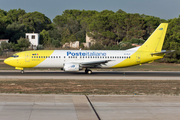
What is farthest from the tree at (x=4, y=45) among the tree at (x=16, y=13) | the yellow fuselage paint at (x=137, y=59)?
the tree at (x=16, y=13)

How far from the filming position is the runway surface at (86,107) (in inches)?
505

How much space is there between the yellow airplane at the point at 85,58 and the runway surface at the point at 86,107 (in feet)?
53.3

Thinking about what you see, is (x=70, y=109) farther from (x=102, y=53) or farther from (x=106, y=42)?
(x=106, y=42)

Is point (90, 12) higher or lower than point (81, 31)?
higher

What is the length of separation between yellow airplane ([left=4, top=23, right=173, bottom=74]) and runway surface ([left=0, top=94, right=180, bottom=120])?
16261mm

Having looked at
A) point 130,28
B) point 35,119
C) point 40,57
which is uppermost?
point 130,28

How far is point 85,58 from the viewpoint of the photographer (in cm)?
3488

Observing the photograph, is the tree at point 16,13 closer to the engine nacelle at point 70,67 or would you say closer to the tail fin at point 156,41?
the engine nacelle at point 70,67

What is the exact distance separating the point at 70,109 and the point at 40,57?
2091cm

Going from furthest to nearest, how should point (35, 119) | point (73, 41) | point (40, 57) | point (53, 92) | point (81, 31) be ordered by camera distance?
1. point (81, 31)
2. point (73, 41)
3. point (40, 57)
4. point (53, 92)
5. point (35, 119)

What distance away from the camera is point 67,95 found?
18.2 metres

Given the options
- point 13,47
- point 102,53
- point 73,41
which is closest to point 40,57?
point 102,53

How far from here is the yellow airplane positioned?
33.9 m

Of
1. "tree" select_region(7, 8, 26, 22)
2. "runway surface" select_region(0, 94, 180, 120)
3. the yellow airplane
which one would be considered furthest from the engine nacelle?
"tree" select_region(7, 8, 26, 22)
